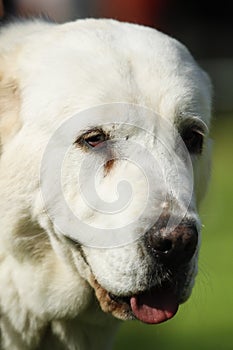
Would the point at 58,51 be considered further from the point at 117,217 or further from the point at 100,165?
the point at 117,217

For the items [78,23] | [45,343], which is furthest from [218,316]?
[78,23]

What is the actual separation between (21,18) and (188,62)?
33.6 inches

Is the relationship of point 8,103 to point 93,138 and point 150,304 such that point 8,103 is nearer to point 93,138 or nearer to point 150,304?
point 93,138

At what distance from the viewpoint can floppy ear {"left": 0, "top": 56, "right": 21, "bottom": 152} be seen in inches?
147

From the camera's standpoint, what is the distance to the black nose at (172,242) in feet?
10.9

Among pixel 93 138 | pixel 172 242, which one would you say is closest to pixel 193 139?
pixel 93 138

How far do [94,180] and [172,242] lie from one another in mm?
422

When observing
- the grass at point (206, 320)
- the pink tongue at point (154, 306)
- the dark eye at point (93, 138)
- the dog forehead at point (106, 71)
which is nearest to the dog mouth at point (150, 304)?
the pink tongue at point (154, 306)

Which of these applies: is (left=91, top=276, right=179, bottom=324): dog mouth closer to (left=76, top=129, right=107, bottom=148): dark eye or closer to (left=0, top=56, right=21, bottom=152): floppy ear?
(left=76, top=129, right=107, bottom=148): dark eye

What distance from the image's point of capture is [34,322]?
3824 millimetres

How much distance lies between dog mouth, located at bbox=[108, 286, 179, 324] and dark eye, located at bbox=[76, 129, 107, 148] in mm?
602

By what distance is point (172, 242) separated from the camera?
3.32 m

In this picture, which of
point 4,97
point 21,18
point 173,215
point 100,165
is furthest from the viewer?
point 21,18

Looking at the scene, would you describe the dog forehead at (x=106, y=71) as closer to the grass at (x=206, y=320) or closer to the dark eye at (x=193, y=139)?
the dark eye at (x=193, y=139)
